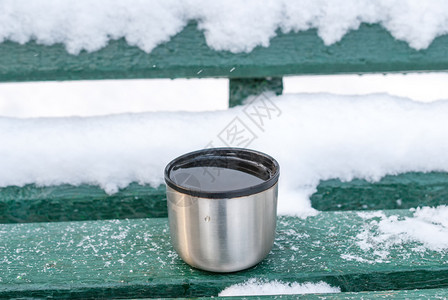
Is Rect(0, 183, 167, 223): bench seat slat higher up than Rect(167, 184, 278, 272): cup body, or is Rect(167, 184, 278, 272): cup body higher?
Rect(167, 184, 278, 272): cup body

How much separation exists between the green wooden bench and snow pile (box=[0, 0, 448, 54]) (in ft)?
0.09

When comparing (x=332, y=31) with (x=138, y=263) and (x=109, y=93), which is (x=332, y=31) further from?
(x=109, y=93)

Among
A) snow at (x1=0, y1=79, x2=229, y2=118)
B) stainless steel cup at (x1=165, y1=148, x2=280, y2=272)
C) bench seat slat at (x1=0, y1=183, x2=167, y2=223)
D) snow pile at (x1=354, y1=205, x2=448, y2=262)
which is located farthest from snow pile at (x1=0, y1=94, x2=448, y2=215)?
snow at (x1=0, y1=79, x2=229, y2=118)

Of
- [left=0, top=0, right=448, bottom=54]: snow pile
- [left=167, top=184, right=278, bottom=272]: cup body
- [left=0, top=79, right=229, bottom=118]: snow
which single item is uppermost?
[left=0, top=0, right=448, bottom=54]: snow pile

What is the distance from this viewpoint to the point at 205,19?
1.27 meters

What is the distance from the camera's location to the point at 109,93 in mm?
3160

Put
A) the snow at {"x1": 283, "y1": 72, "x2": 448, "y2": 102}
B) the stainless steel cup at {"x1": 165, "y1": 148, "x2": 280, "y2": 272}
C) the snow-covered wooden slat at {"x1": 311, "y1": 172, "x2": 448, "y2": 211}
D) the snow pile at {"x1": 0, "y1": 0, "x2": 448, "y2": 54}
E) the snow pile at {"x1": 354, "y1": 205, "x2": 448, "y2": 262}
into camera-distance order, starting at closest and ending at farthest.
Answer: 1. the stainless steel cup at {"x1": 165, "y1": 148, "x2": 280, "y2": 272}
2. the snow pile at {"x1": 354, "y1": 205, "x2": 448, "y2": 262}
3. the snow pile at {"x1": 0, "y1": 0, "x2": 448, "y2": 54}
4. the snow-covered wooden slat at {"x1": 311, "y1": 172, "x2": 448, "y2": 211}
5. the snow at {"x1": 283, "y1": 72, "x2": 448, "y2": 102}

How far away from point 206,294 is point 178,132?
0.61 metres

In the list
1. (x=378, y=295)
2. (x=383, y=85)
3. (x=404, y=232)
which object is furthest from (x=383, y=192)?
(x=383, y=85)

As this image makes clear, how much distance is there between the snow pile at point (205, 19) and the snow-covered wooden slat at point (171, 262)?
515mm

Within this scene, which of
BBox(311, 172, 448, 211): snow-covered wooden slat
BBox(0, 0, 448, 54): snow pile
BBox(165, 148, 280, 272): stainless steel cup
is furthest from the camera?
BBox(311, 172, 448, 211): snow-covered wooden slat

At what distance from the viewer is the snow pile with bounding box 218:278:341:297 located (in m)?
0.83

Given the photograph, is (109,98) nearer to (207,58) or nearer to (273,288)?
(207,58)

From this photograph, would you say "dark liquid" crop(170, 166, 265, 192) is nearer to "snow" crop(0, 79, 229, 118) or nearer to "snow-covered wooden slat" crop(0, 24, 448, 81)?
"snow-covered wooden slat" crop(0, 24, 448, 81)
